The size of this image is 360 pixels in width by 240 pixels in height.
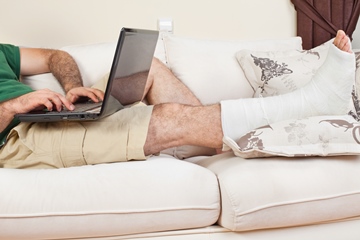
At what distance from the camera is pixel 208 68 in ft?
6.79

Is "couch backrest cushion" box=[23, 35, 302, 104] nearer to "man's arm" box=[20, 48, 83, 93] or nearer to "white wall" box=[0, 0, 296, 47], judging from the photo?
"man's arm" box=[20, 48, 83, 93]

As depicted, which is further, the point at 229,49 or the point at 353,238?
the point at 229,49

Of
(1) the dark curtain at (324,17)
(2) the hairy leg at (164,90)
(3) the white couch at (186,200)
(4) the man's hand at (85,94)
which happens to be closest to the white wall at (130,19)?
(1) the dark curtain at (324,17)

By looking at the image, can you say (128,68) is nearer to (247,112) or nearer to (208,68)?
(247,112)

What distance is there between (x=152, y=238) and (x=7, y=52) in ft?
3.41

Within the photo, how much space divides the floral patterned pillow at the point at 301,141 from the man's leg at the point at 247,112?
0.06m

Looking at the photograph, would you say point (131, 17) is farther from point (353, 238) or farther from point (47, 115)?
point (353, 238)

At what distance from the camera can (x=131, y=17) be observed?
7.82 ft

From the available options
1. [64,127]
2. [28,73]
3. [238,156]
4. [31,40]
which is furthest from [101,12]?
[238,156]

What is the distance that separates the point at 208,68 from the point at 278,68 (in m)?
0.29

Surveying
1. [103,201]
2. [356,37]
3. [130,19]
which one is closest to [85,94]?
[103,201]

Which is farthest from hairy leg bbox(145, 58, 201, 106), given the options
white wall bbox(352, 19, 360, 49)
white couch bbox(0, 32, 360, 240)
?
white wall bbox(352, 19, 360, 49)

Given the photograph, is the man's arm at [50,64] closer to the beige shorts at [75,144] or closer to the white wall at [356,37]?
the beige shorts at [75,144]

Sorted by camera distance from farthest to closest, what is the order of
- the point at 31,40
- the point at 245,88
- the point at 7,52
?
the point at 31,40
the point at 245,88
the point at 7,52
